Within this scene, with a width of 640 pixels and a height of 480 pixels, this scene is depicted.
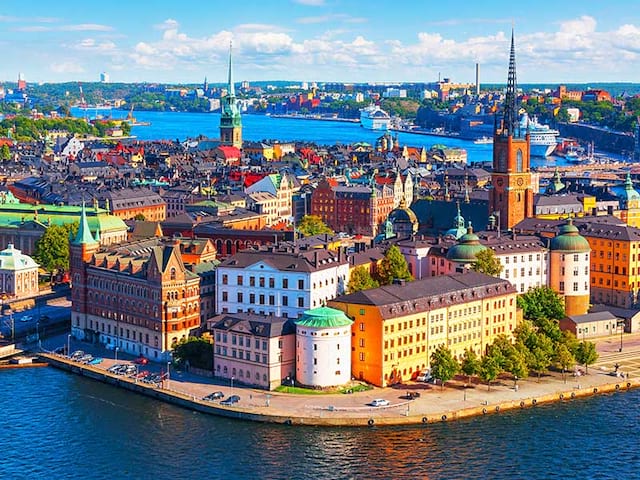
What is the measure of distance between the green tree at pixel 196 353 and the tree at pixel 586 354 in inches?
789

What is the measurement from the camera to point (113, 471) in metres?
51.1

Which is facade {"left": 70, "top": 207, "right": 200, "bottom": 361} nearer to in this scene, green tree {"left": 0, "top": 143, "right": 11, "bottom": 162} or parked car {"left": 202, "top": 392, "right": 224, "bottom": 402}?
parked car {"left": 202, "top": 392, "right": 224, "bottom": 402}

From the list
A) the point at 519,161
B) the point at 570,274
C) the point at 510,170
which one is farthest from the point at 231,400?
the point at 519,161

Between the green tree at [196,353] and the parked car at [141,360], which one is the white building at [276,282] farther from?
the parked car at [141,360]

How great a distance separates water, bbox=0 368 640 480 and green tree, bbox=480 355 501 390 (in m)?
3.15

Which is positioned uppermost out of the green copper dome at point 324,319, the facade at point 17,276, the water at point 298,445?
the green copper dome at point 324,319

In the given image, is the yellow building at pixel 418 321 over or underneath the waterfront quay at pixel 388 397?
over

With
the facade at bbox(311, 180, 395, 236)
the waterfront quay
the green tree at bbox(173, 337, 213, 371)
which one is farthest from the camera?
the facade at bbox(311, 180, 395, 236)

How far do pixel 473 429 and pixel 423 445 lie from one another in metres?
3.37

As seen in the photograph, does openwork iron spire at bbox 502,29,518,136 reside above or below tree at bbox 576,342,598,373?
above

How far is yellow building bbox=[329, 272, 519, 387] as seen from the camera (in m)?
61.0

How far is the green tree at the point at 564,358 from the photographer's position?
2518 inches

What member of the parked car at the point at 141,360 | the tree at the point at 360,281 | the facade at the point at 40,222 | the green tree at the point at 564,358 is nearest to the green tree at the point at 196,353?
the parked car at the point at 141,360

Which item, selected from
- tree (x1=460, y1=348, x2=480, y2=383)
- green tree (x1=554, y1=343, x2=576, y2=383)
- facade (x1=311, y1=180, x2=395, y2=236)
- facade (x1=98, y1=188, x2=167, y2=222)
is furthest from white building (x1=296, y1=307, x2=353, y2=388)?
facade (x1=311, y1=180, x2=395, y2=236)
